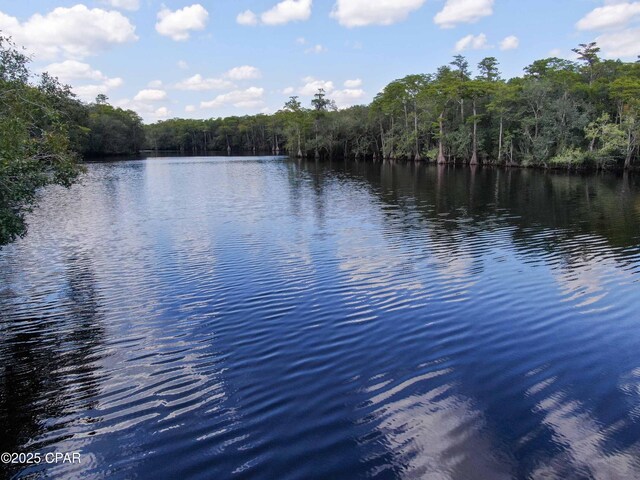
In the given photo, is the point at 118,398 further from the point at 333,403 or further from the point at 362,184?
the point at 362,184

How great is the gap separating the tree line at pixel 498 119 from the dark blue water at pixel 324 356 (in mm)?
38636

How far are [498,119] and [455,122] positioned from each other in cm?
850

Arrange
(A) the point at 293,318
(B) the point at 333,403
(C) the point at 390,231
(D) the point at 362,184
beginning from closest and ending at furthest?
(B) the point at 333,403
(A) the point at 293,318
(C) the point at 390,231
(D) the point at 362,184

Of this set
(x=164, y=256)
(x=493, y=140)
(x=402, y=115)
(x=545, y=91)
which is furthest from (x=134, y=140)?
(x=164, y=256)

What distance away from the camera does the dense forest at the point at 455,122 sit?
41.3ft

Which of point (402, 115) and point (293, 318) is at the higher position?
point (402, 115)

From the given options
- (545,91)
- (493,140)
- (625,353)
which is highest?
(545,91)

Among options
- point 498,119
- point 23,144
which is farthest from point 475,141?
point 23,144

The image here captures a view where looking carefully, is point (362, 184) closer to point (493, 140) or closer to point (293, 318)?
point (493, 140)

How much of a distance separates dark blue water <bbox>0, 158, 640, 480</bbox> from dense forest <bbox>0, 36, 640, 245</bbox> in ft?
13.2

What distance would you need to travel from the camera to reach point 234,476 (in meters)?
5.15

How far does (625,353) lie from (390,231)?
42.6ft

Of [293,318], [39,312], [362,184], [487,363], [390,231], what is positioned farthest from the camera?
[362,184]

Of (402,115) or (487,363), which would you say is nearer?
(487,363)
